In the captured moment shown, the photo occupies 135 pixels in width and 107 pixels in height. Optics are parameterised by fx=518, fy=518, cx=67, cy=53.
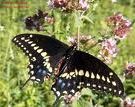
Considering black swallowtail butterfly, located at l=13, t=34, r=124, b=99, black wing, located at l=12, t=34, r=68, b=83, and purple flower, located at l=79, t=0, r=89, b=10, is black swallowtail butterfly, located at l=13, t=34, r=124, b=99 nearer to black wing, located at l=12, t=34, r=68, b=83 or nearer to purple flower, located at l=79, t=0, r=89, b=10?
black wing, located at l=12, t=34, r=68, b=83

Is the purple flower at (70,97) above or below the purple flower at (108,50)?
below

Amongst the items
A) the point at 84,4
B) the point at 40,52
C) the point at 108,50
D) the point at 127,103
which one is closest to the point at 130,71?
the point at 127,103

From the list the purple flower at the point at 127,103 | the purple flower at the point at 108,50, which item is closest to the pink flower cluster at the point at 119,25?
the purple flower at the point at 108,50

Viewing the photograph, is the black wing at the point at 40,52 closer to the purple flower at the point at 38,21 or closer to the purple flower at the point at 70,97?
the purple flower at the point at 70,97

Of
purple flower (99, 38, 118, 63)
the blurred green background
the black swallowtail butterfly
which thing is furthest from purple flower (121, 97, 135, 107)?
the black swallowtail butterfly

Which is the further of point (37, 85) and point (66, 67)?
point (37, 85)

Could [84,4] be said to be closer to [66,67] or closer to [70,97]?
[66,67]
